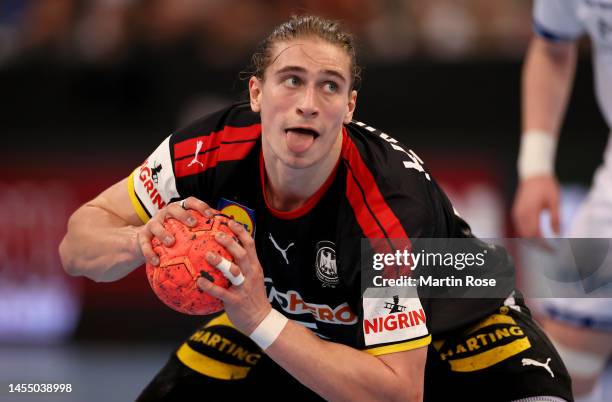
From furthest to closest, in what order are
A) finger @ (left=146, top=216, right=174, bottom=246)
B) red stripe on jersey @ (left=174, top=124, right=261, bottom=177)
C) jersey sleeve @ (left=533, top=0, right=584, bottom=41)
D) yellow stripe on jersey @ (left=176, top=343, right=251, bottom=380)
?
1. jersey sleeve @ (left=533, top=0, right=584, bottom=41)
2. yellow stripe on jersey @ (left=176, top=343, right=251, bottom=380)
3. red stripe on jersey @ (left=174, top=124, right=261, bottom=177)
4. finger @ (left=146, top=216, right=174, bottom=246)

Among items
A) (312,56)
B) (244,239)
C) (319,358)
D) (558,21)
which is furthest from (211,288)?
(558,21)

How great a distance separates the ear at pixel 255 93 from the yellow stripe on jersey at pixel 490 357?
1279 mm

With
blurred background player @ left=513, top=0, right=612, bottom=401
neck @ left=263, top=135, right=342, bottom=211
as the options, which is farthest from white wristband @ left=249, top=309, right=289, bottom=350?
blurred background player @ left=513, top=0, right=612, bottom=401

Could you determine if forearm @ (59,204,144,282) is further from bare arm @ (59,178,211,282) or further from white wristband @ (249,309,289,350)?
white wristband @ (249,309,289,350)

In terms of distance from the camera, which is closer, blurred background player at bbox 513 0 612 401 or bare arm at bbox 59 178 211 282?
bare arm at bbox 59 178 211 282

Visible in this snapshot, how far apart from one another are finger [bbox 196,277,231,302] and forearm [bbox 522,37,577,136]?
219 cm

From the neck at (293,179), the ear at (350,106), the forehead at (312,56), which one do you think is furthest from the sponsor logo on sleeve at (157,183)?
the ear at (350,106)

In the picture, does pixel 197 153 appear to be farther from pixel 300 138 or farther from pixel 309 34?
pixel 309 34

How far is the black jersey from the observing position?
3316 mm

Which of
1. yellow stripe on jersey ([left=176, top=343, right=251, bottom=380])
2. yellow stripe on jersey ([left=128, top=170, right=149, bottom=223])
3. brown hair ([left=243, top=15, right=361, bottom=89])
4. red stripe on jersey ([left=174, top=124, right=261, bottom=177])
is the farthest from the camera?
yellow stripe on jersey ([left=176, top=343, right=251, bottom=380])

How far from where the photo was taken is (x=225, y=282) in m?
3.13

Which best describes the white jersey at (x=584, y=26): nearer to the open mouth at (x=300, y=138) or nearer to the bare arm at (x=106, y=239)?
the open mouth at (x=300, y=138)

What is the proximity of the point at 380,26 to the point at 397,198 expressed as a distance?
4839 mm

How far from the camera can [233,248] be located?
310 centimetres
